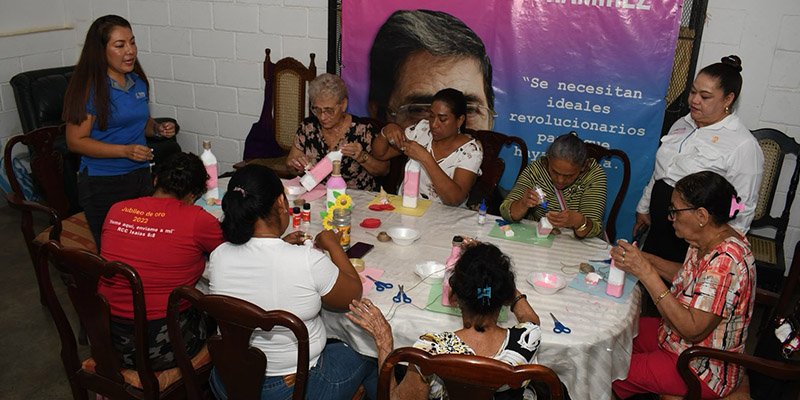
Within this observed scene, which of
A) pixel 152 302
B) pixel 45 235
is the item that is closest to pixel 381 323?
pixel 152 302

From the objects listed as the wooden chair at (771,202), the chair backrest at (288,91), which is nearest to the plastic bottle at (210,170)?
the chair backrest at (288,91)

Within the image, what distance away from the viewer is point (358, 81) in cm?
421

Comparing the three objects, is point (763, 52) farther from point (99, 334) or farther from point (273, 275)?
point (99, 334)

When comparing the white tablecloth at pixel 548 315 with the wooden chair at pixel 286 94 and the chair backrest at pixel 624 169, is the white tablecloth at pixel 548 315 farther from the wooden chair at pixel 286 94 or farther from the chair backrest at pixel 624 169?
the wooden chair at pixel 286 94

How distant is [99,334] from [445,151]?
1.82 metres

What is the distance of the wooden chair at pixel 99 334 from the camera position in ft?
6.13

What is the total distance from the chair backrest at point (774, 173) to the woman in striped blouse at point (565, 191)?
4.03 ft

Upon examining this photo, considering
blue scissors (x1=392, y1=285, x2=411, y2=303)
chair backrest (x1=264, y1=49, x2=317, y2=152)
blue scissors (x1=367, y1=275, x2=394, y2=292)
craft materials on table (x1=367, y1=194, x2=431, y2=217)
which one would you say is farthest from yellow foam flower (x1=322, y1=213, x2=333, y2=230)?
chair backrest (x1=264, y1=49, x2=317, y2=152)

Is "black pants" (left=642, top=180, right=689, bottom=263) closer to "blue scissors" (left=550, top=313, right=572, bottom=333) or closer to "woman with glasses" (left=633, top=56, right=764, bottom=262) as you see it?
"woman with glasses" (left=633, top=56, right=764, bottom=262)

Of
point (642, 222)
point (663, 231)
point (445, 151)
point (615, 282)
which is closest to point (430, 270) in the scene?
point (615, 282)

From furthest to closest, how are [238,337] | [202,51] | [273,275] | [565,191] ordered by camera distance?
[202,51] < [565,191] < [273,275] < [238,337]

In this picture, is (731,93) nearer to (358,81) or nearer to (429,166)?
(429,166)

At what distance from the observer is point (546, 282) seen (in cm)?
228

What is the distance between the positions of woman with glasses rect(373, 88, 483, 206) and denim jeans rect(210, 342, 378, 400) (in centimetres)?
111
